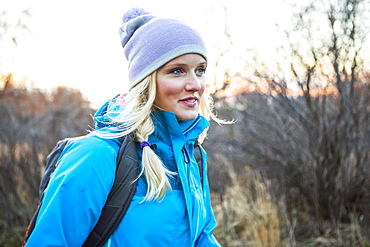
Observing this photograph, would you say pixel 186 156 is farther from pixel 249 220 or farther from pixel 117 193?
pixel 249 220

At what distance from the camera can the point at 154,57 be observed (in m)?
1.80

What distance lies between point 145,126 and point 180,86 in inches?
11.1

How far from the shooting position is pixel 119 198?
1.49 meters

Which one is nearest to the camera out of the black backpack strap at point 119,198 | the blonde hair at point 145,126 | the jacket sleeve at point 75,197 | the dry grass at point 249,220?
the jacket sleeve at point 75,197

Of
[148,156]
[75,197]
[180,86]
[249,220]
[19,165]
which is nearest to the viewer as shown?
[75,197]

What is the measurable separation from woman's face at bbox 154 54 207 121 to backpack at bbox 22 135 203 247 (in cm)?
31

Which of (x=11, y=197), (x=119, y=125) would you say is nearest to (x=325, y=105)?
(x=119, y=125)

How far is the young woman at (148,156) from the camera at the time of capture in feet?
4.52

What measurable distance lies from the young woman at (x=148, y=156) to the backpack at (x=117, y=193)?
0.11 ft

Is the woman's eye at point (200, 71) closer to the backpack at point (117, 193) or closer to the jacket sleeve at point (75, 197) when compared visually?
the backpack at point (117, 193)

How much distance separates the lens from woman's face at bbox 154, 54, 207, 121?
1.79m

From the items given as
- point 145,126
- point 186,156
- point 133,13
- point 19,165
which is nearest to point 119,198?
point 145,126

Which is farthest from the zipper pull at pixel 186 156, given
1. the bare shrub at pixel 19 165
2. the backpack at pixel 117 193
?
the bare shrub at pixel 19 165

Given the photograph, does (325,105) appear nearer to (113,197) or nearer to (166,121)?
(166,121)
